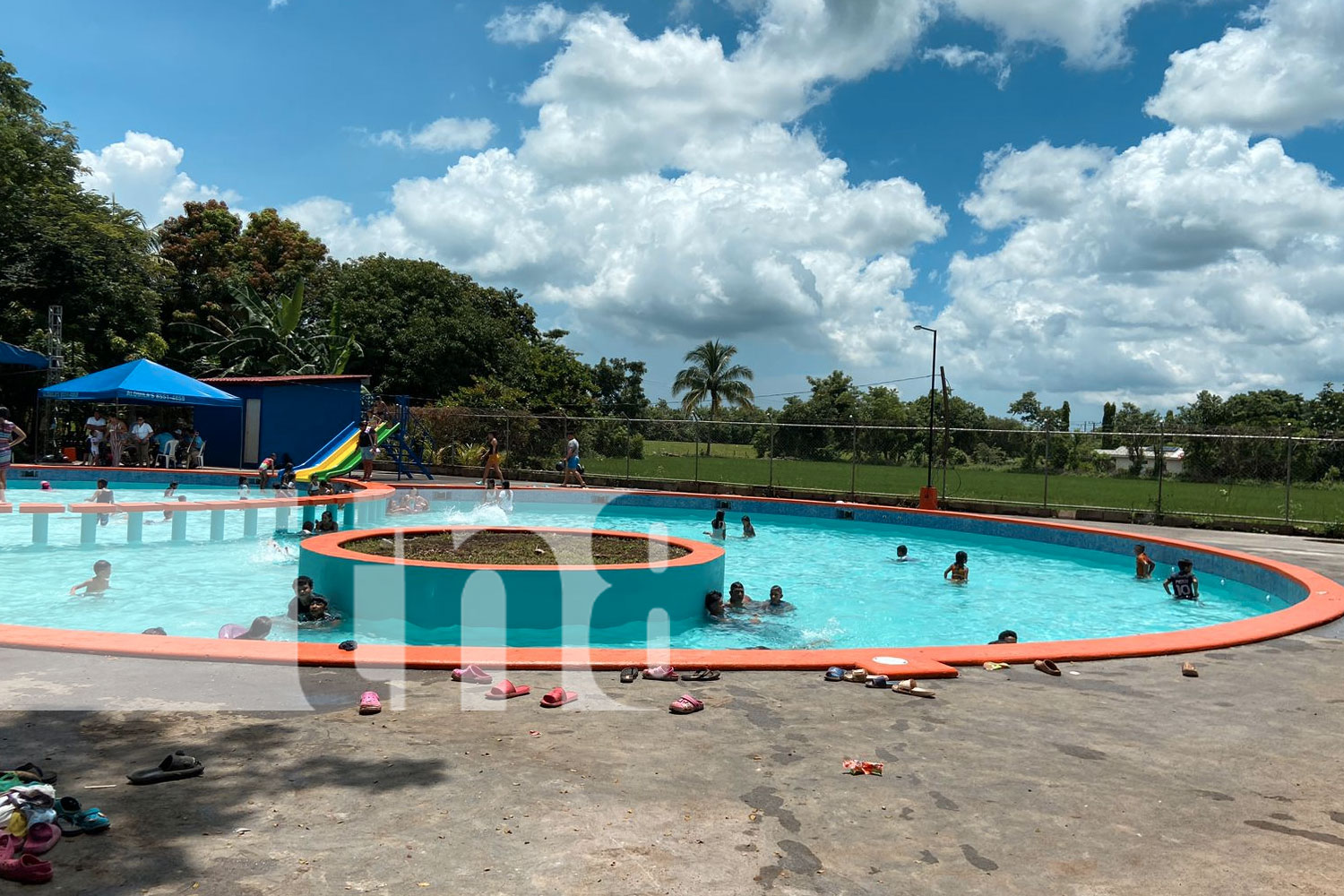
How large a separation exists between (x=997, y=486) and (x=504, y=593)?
85.2 feet

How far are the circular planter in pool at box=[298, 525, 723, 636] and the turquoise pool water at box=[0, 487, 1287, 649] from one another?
0.14 meters

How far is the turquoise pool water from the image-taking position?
32.8 ft

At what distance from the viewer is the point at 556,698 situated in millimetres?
5113

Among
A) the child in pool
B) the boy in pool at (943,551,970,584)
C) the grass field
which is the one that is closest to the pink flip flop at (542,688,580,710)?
the boy in pool at (943,551,970,584)

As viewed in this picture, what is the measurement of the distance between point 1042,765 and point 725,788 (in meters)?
1.67

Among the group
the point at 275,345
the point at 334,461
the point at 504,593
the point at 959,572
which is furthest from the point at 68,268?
the point at 959,572

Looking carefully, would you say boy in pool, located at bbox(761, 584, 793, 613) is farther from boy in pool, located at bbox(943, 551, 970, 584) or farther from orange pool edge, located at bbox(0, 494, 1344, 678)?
orange pool edge, located at bbox(0, 494, 1344, 678)

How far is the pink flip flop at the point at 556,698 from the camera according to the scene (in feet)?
16.7

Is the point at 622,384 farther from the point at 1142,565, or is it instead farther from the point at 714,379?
the point at 1142,565

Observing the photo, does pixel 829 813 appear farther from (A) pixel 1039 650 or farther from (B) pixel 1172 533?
(B) pixel 1172 533

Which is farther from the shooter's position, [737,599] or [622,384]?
[622,384]

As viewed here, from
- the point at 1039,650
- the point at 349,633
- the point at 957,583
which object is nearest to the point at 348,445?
the point at 349,633

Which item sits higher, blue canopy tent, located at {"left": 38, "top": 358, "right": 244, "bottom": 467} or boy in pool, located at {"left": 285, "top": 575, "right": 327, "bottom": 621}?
blue canopy tent, located at {"left": 38, "top": 358, "right": 244, "bottom": 467}

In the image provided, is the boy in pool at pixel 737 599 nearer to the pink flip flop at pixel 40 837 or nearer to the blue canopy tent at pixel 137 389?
the pink flip flop at pixel 40 837
